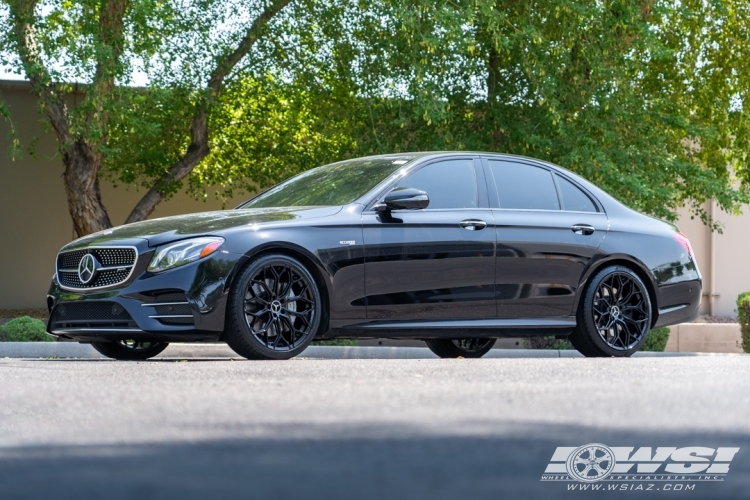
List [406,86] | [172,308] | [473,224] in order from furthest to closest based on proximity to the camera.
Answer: [406,86], [473,224], [172,308]

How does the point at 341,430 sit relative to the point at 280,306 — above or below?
above

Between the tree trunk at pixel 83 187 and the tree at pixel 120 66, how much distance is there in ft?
0.05

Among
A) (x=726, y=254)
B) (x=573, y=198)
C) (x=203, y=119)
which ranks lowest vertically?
(x=726, y=254)

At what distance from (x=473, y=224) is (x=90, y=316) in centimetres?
283

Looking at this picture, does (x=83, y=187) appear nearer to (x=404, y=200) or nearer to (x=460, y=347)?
(x=460, y=347)

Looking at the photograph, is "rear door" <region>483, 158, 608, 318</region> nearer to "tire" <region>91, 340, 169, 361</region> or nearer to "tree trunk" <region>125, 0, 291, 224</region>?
"tire" <region>91, 340, 169, 361</region>

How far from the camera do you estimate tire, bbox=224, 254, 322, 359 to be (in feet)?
23.6

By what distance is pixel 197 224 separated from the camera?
7500mm

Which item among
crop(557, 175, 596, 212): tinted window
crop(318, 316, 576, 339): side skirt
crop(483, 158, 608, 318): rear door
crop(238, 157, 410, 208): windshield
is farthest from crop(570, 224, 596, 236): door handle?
crop(238, 157, 410, 208): windshield

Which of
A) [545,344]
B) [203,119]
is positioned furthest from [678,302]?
[203,119]

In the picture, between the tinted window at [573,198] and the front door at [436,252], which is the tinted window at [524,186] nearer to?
the tinted window at [573,198]

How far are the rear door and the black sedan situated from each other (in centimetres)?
1

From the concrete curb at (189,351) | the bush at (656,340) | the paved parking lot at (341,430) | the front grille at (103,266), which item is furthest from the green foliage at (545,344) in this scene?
the paved parking lot at (341,430)

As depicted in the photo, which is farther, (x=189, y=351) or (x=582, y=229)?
(x=189, y=351)
